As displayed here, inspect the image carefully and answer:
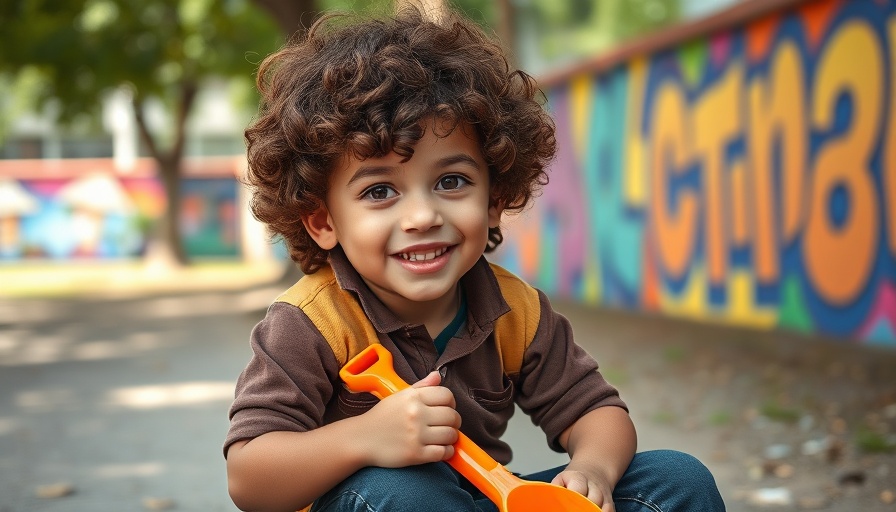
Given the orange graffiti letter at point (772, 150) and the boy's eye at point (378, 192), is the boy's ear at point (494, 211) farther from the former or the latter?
the orange graffiti letter at point (772, 150)

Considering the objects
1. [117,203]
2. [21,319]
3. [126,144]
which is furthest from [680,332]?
[126,144]

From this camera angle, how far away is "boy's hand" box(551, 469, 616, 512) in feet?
5.64

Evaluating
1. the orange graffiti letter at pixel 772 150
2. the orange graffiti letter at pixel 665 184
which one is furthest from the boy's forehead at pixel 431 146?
the orange graffiti letter at pixel 665 184

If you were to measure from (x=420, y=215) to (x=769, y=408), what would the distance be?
118 inches

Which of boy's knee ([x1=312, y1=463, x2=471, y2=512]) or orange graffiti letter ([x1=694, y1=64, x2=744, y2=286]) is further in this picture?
orange graffiti letter ([x1=694, y1=64, x2=744, y2=286])

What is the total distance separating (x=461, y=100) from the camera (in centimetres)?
183

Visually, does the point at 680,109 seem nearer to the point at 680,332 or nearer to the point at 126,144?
the point at 680,332

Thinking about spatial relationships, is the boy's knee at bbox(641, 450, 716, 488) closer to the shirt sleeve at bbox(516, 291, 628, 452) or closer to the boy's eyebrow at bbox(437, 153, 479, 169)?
the shirt sleeve at bbox(516, 291, 628, 452)

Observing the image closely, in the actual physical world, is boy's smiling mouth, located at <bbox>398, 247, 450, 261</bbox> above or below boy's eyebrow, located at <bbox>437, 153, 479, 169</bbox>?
below

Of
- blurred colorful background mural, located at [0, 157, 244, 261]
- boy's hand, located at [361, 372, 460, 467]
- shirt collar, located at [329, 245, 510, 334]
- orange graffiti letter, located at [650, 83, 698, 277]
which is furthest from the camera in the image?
blurred colorful background mural, located at [0, 157, 244, 261]

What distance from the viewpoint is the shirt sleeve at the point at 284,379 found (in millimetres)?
1723

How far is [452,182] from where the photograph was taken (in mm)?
1855

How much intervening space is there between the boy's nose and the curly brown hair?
0.29ft

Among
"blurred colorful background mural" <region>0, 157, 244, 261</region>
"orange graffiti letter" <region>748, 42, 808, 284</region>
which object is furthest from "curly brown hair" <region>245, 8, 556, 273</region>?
"blurred colorful background mural" <region>0, 157, 244, 261</region>
